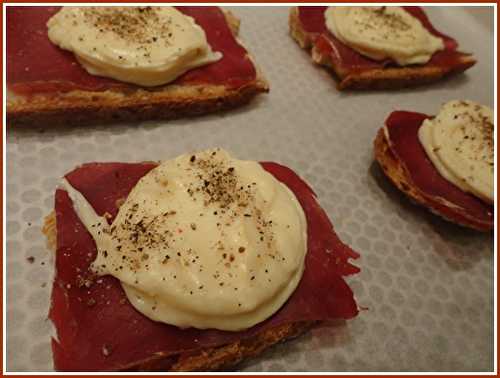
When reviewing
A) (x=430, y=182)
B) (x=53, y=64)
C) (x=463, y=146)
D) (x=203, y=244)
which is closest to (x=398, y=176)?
(x=430, y=182)

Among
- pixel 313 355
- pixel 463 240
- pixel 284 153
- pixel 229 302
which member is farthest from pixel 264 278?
pixel 463 240

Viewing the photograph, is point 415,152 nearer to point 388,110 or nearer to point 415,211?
point 415,211

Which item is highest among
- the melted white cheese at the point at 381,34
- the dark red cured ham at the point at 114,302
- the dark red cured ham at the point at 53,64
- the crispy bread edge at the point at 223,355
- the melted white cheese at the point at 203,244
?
the melted white cheese at the point at 381,34

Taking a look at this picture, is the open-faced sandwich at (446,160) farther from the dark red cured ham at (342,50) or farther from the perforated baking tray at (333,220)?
the dark red cured ham at (342,50)

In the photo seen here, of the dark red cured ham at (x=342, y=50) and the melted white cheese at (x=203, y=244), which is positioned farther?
the dark red cured ham at (x=342, y=50)

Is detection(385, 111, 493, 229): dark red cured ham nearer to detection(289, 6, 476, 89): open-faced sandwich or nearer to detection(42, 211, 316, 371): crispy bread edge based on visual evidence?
detection(289, 6, 476, 89): open-faced sandwich

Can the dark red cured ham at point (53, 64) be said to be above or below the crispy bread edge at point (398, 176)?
above

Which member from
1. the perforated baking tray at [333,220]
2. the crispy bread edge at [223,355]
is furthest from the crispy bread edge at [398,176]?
the crispy bread edge at [223,355]

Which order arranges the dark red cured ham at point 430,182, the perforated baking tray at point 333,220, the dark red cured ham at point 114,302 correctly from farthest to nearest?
the dark red cured ham at point 430,182, the perforated baking tray at point 333,220, the dark red cured ham at point 114,302
